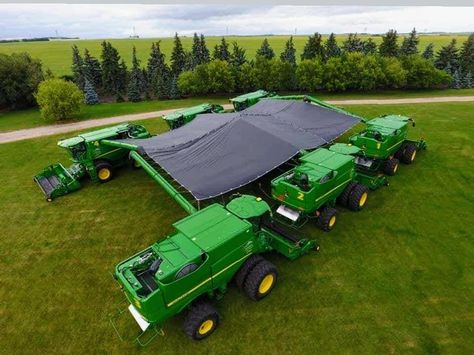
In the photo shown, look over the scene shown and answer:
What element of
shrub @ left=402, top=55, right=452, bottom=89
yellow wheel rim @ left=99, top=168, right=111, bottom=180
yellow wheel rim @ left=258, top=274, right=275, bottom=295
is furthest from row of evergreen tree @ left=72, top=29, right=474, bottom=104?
yellow wheel rim @ left=258, top=274, right=275, bottom=295

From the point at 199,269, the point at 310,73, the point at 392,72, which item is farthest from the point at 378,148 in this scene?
the point at 392,72

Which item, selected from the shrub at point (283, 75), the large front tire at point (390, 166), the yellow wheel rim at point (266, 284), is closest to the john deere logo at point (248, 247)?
the yellow wheel rim at point (266, 284)

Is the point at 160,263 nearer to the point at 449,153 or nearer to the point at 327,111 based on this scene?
the point at 327,111

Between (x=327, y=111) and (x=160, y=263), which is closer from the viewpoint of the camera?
(x=160, y=263)

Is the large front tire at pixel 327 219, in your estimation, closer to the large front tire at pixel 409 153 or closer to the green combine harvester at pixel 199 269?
the green combine harvester at pixel 199 269

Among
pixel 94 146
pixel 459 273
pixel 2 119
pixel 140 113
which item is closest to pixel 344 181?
pixel 459 273

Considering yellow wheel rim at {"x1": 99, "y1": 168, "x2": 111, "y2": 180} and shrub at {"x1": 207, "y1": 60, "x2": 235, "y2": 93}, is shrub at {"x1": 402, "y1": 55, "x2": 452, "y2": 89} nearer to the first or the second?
shrub at {"x1": 207, "y1": 60, "x2": 235, "y2": 93}

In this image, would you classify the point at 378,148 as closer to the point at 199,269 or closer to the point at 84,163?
the point at 199,269
